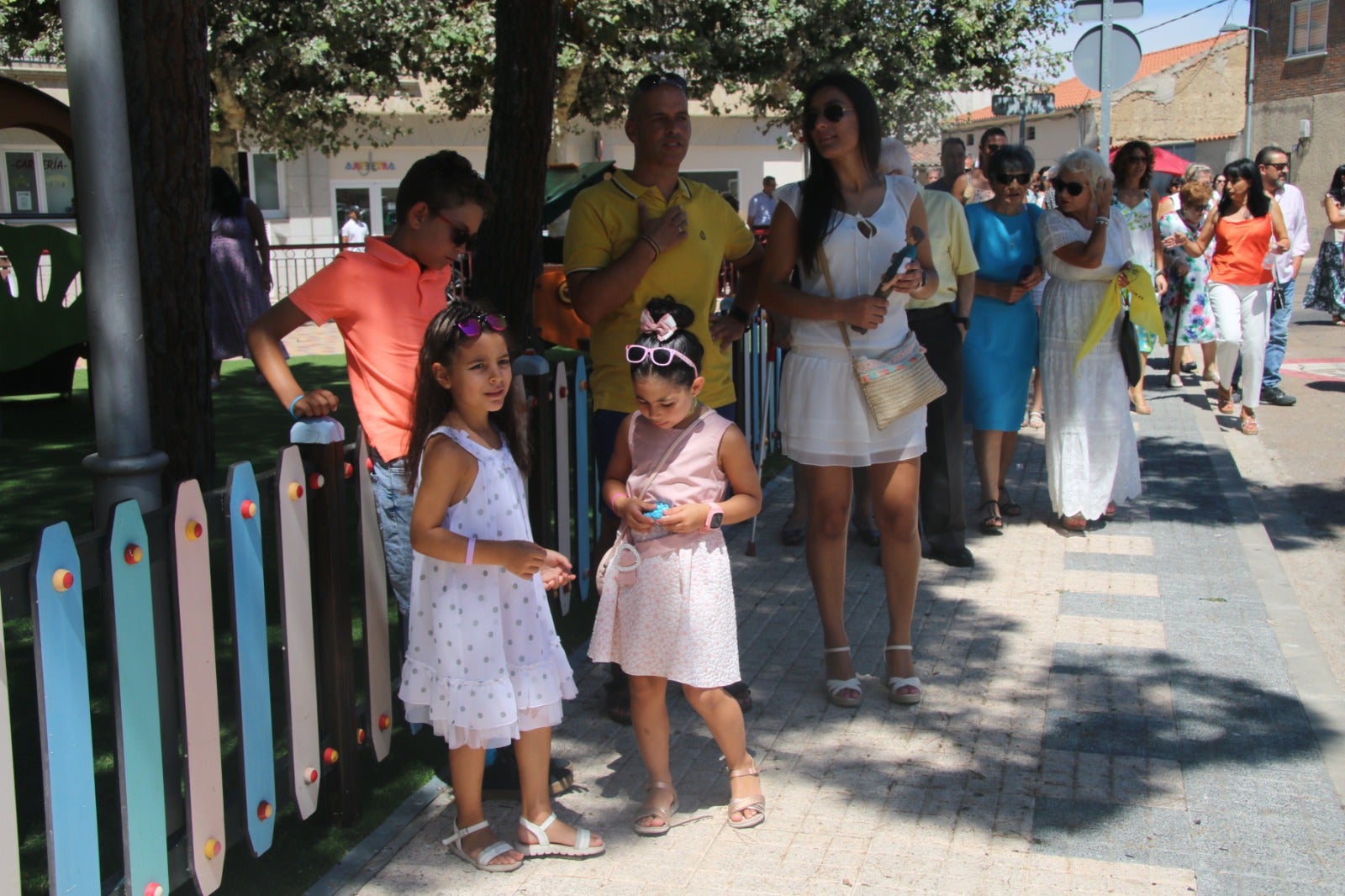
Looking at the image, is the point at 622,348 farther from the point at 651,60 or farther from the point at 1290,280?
the point at 651,60

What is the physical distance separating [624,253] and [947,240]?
205cm

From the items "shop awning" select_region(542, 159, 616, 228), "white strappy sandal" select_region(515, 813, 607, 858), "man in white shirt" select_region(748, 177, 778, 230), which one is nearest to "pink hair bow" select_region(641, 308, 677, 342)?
"white strappy sandal" select_region(515, 813, 607, 858)

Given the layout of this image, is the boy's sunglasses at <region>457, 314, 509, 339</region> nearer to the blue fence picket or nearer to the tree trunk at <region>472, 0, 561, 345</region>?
the blue fence picket

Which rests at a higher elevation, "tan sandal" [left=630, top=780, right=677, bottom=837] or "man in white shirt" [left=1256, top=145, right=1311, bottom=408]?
"man in white shirt" [left=1256, top=145, right=1311, bottom=408]

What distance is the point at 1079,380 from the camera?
6734 millimetres

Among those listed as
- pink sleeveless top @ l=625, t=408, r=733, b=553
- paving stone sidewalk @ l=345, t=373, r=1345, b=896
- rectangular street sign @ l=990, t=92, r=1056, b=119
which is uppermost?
rectangular street sign @ l=990, t=92, r=1056, b=119

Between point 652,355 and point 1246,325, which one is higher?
point 652,355

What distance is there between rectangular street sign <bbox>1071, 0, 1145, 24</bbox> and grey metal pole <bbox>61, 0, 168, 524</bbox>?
8027mm

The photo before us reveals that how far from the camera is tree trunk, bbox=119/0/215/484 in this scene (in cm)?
453

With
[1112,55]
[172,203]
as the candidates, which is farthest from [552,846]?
Result: [1112,55]

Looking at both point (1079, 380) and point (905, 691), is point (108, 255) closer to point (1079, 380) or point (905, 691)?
point (905, 691)

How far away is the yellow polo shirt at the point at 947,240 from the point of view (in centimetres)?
564

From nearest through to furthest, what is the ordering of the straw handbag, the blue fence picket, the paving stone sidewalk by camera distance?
1. the blue fence picket
2. the paving stone sidewalk
3. the straw handbag

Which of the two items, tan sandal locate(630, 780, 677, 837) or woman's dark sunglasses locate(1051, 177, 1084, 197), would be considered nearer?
tan sandal locate(630, 780, 677, 837)
